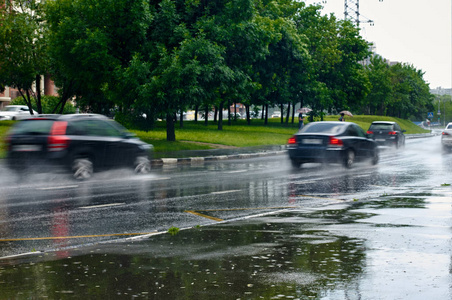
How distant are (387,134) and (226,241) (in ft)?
96.7

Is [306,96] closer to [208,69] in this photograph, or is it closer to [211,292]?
[208,69]

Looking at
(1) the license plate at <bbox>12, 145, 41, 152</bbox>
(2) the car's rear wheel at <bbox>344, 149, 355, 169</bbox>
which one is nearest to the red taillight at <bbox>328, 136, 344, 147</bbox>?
(2) the car's rear wheel at <bbox>344, 149, 355, 169</bbox>

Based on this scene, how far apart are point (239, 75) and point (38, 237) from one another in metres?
23.8

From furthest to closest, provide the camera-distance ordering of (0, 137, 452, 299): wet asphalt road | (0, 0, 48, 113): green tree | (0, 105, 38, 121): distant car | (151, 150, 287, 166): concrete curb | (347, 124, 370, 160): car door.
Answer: (0, 105, 38, 121): distant car < (0, 0, 48, 113): green tree < (151, 150, 287, 166): concrete curb < (347, 124, 370, 160): car door < (0, 137, 452, 299): wet asphalt road

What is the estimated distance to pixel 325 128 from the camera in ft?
69.2

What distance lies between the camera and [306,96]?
2388 inches

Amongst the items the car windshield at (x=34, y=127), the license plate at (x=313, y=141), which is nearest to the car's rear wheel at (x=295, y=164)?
the license plate at (x=313, y=141)

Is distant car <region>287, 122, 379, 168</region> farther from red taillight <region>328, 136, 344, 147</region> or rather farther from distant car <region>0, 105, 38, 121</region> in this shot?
distant car <region>0, 105, 38, 121</region>

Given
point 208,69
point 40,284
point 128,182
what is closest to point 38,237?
point 40,284

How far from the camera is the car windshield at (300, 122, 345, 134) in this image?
20953 millimetres

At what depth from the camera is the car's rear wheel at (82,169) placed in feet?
51.4

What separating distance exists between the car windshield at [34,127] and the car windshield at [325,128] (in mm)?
9122

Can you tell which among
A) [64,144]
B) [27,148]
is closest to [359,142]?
[64,144]

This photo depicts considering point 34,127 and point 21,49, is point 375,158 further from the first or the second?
point 21,49
